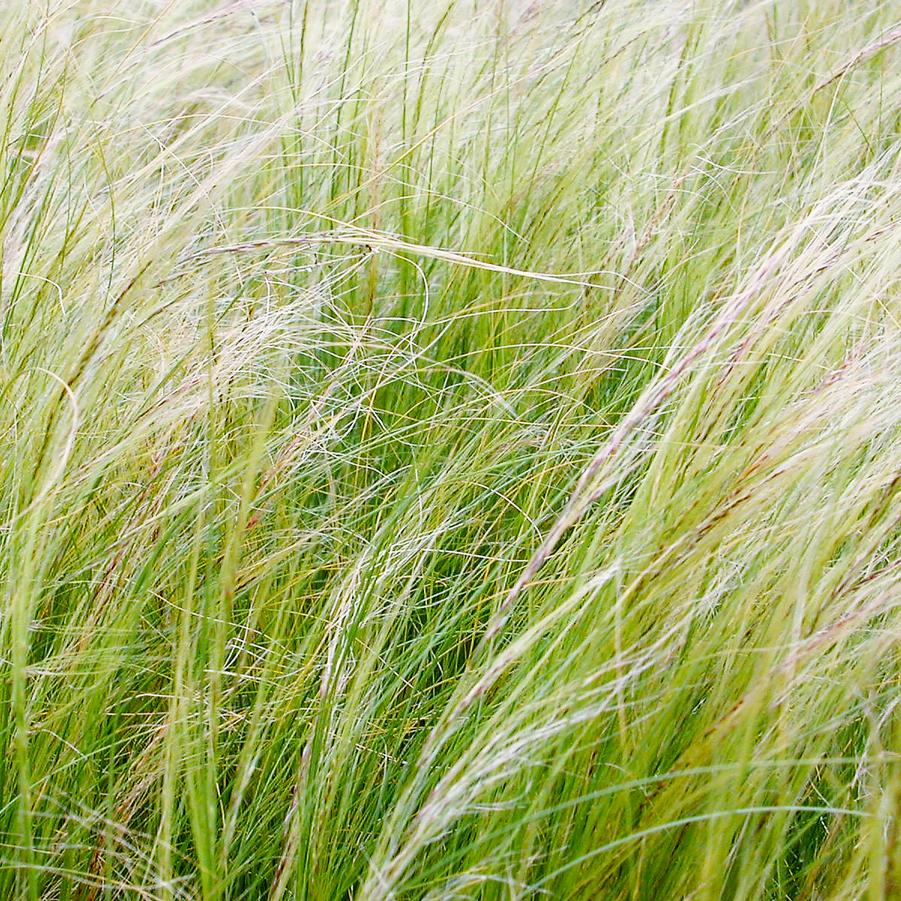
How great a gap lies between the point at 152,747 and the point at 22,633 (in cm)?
19

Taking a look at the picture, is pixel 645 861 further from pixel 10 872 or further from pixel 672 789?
pixel 10 872

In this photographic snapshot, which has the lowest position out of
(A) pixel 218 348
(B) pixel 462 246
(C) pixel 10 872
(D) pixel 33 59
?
(C) pixel 10 872

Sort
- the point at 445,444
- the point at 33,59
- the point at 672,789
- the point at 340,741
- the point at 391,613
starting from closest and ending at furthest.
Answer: the point at 672,789
the point at 340,741
the point at 391,613
the point at 445,444
the point at 33,59

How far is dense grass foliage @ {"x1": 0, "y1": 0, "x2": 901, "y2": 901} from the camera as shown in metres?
0.96

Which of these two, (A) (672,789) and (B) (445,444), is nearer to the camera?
(A) (672,789)

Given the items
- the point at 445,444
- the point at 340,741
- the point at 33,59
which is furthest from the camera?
the point at 33,59

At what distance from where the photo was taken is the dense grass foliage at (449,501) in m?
0.96

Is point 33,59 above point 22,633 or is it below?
above

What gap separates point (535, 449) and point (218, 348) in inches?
16.8

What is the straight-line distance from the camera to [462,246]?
1.63 m

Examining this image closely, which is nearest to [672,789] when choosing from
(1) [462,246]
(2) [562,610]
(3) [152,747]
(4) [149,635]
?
(2) [562,610]

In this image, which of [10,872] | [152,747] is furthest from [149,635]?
[10,872]

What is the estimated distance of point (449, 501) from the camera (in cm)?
129

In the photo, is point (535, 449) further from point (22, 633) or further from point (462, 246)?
point (22, 633)
